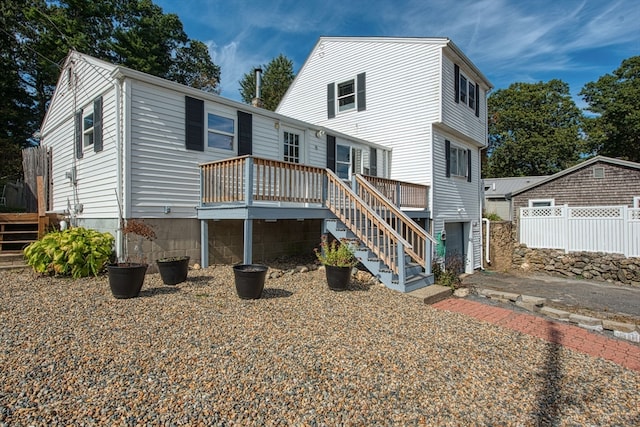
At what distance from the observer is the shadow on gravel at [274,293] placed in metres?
5.52

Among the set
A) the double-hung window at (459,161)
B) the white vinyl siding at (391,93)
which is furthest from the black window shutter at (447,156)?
the white vinyl siding at (391,93)

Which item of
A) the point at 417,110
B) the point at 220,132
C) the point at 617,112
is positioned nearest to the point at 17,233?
the point at 220,132

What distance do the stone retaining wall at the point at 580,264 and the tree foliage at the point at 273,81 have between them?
20673mm

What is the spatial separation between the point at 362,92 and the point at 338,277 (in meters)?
9.08

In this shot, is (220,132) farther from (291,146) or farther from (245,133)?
(291,146)

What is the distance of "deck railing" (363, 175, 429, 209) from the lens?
9156 millimetres

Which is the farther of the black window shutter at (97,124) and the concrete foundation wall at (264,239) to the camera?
the concrete foundation wall at (264,239)

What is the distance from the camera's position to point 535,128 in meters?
33.1

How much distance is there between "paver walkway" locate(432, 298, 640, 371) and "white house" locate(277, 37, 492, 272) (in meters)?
5.47

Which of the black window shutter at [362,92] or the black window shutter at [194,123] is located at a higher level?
the black window shutter at [362,92]

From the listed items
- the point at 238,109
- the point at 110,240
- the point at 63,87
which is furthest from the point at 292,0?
the point at 110,240

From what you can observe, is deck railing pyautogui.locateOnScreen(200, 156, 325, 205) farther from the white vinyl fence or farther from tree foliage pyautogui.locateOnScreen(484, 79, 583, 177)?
tree foliage pyautogui.locateOnScreen(484, 79, 583, 177)

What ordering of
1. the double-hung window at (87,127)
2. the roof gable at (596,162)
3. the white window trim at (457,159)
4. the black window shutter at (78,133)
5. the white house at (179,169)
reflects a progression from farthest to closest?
the roof gable at (596,162)
the white window trim at (457,159)
the black window shutter at (78,133)
the double-hung window at (87,127)
the white house at (179,169)

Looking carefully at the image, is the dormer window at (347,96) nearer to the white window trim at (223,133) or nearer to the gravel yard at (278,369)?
the white window trim at (223,133)
